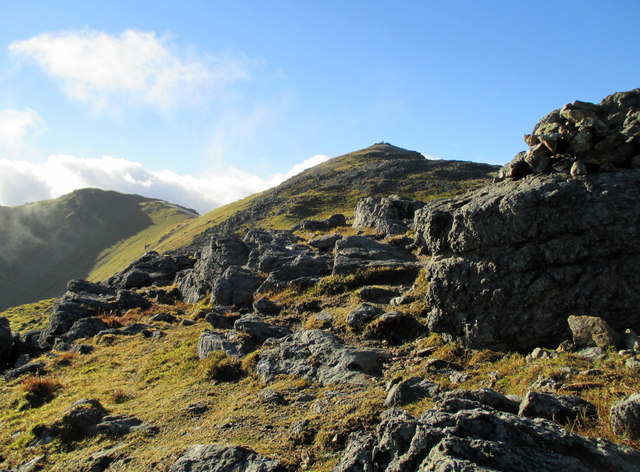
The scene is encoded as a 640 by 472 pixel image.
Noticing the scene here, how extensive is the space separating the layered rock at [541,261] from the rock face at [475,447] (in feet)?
18.8

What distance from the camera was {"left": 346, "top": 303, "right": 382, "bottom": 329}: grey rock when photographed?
17.8 m

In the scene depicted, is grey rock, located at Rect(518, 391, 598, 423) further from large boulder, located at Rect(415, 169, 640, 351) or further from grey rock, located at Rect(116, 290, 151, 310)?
grey rock, located at Rect(116, 290, 151, 310)

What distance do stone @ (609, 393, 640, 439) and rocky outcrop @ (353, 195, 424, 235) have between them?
93.2ft

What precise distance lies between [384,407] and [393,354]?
16.1 ft

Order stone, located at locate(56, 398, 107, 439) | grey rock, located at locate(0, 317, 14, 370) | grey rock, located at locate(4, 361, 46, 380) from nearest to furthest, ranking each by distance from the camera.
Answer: stone, located at locate(56, 398, 107, 439)
grey rock, located at locate(4, 361, 46, 380)
grey rock, located at locate(0, 317, 14, 370)

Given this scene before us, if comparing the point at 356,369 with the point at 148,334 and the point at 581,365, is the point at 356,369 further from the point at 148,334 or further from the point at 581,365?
the point at 148,334

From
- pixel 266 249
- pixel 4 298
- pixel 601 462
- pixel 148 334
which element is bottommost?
pixel 4 298

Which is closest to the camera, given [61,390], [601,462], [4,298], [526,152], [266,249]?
[601,462]

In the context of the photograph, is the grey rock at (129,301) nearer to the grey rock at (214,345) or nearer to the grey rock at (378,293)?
the grey rock at (214,345)

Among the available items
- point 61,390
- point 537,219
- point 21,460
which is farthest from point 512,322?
point 61,390

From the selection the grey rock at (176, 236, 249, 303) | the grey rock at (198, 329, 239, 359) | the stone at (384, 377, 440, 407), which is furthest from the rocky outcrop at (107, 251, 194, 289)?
the stone at (384, 377, 440, 407)

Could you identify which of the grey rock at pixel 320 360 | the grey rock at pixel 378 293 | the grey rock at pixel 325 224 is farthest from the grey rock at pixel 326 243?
the grey rock at pixel 320 360

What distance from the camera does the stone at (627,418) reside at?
21.2 feet

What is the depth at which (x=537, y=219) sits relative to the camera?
40.2ft
